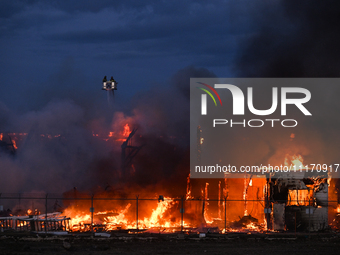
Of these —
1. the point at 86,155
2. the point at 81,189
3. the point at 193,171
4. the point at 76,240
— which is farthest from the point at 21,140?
the point at 76,240

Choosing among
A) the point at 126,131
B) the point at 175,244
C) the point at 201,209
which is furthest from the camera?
the point at 126,131

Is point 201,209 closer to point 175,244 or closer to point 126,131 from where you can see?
point 175,244

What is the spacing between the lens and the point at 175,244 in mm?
20875

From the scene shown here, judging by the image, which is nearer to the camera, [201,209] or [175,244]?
[175,244]

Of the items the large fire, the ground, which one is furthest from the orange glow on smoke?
the ground

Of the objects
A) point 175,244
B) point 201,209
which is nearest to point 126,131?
point 201,209

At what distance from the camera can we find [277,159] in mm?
46281

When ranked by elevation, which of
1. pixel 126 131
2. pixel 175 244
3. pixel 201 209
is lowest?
pixel 175 244

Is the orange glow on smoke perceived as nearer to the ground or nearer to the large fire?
the large fire

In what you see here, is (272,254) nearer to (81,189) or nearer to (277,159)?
(81,189)

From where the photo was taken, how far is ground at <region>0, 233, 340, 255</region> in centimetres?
1941

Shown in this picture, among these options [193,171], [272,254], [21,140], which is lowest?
[272,254]

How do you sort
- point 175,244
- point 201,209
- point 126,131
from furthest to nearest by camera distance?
point 126,131, point 201,209, point 175,244

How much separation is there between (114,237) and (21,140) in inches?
1078
